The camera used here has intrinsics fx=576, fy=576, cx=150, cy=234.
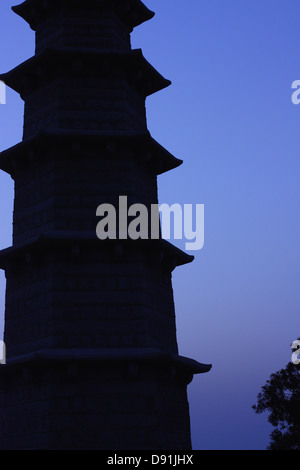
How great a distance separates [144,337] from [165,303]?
227 cm

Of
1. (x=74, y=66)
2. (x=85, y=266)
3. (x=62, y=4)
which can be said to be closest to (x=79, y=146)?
(x=74, y=66)

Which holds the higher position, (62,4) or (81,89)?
(62,4)

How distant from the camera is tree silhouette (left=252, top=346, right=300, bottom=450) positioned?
2747cm

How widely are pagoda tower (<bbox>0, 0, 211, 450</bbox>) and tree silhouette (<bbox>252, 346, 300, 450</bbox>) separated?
9935 mm

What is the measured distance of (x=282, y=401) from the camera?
28.1m

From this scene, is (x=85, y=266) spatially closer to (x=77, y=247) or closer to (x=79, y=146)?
(x=77, y=247)

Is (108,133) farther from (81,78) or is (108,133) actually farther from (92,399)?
(92,399)

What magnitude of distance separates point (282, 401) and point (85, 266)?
14.7m

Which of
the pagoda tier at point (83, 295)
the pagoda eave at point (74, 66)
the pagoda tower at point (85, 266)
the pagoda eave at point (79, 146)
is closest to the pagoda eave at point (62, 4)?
the pagoda tower at point (85, 266)

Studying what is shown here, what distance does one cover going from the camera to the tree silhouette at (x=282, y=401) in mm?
27469

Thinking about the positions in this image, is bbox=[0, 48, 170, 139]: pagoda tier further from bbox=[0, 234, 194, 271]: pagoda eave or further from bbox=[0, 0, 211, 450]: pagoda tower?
bbox=[0, 234, 194, 271]: pagoda eave

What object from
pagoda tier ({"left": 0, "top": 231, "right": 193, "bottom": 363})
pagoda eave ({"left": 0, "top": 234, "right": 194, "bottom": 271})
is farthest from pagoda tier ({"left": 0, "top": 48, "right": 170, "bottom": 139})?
pagoda tier ({"left": 0, "top": 231, "right": 193, "bottom": 363})

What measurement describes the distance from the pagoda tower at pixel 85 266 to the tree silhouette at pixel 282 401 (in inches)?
391

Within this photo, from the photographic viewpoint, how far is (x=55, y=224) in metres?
18.9
